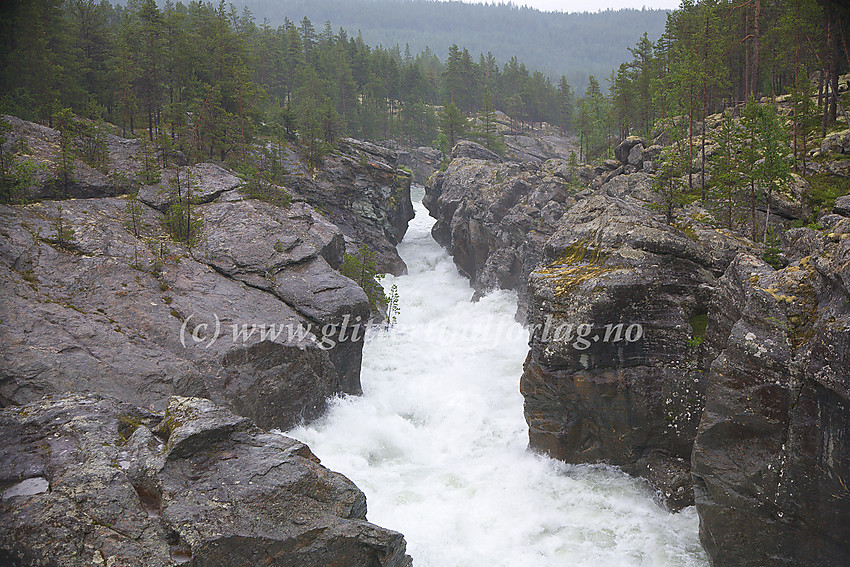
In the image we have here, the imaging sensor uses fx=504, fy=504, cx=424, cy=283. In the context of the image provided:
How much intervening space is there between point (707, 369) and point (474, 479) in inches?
292

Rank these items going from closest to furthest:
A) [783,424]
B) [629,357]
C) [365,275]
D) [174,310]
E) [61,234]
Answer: [783,424] < [629,357] < [174,310] < [61,234] < [365,275]

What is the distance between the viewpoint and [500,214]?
3825 cm

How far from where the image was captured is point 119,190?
883 inches

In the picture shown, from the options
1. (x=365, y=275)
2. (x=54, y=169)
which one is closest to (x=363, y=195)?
(x=365, y=275)

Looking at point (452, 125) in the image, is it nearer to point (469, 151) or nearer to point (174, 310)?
point (469, 151)

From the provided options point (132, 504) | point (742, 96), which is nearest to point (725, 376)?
point (132, 504)

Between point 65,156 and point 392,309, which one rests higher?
point 65,156

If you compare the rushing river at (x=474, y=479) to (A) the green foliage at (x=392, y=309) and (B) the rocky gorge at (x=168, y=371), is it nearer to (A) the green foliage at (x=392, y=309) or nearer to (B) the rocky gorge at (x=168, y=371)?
(B) the rocky gorge at (x=168, y=371)

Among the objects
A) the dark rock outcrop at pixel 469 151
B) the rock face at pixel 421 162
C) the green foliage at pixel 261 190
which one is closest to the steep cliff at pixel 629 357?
the green foliage at pixel 261 190

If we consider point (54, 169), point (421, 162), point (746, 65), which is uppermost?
point (746, 65)

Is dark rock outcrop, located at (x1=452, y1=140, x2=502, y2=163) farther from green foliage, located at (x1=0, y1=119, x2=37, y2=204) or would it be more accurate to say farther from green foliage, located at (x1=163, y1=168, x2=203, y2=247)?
green foliage, located at (x1=0, y1=119, x2=37, y2=204)

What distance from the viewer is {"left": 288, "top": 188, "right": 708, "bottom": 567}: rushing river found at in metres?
12.4

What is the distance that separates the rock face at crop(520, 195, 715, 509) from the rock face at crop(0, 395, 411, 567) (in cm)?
767

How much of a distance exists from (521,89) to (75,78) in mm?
71657
